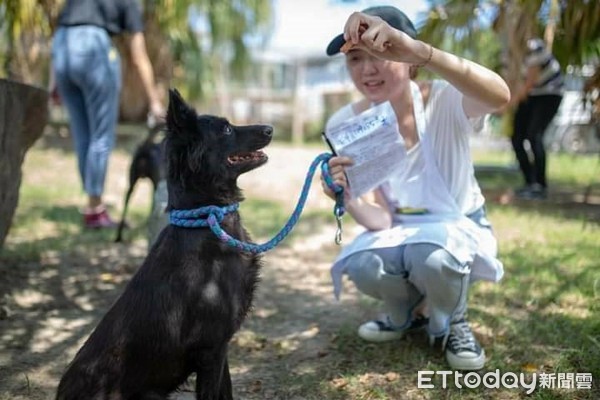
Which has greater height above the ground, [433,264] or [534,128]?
[534,128]

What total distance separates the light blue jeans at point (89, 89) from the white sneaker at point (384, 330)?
3217 mm

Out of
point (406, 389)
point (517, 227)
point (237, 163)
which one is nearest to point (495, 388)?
point (406, 389)

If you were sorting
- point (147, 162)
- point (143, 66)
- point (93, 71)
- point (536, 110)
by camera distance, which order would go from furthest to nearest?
1. point (536, 110)
2. point (143, 66)
3. point (93, 71)
4. point (147, 162)

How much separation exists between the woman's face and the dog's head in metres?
0.59

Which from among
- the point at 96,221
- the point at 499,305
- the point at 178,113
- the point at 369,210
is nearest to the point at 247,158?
the point at 178,113

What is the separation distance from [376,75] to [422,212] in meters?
0.70

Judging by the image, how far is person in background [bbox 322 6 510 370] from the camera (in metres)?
2.75

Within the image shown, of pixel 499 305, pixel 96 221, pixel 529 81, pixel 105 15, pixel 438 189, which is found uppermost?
pixel 105 15

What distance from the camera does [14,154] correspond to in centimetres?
374

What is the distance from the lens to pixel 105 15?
211 inches

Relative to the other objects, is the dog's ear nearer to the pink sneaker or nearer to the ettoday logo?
the ettoday logo

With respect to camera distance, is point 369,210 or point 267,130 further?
Result: point 369,210

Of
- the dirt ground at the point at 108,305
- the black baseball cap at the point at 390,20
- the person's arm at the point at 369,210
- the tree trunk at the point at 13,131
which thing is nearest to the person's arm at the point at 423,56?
the black baseball cap at the point at 390,20

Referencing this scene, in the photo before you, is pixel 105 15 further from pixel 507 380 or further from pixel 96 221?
pixel 507 380
